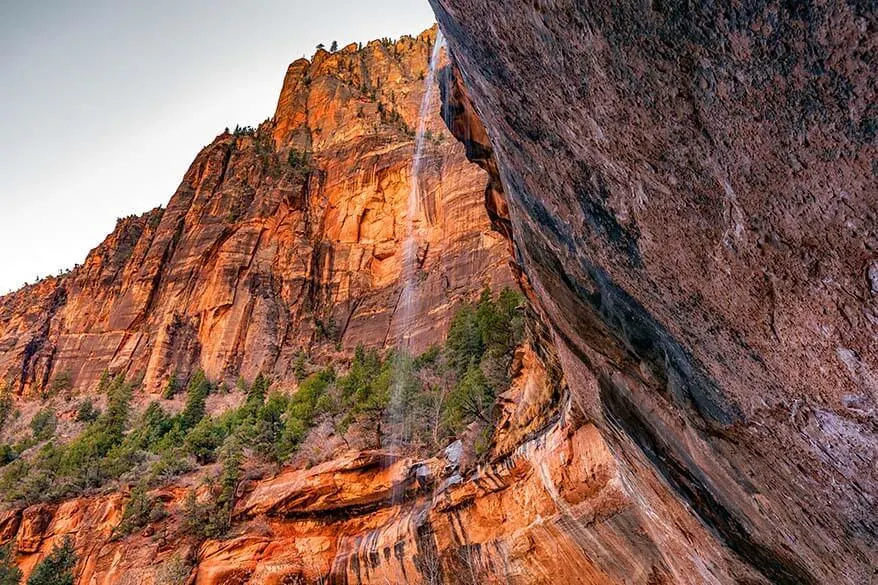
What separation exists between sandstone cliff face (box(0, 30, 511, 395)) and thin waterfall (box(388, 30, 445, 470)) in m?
0.68

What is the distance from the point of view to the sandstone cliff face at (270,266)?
4556cm

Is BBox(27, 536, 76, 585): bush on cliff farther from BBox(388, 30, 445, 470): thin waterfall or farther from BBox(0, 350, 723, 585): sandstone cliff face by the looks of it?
BBox(388, 30, 445, 470): thin waterfall

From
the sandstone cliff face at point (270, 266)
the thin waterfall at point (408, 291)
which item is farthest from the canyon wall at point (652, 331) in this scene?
the sandstone cliff face at point (270, 266)

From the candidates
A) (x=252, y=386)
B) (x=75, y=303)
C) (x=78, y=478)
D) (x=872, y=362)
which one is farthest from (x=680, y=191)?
(x=75, y=303)

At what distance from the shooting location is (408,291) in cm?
4491

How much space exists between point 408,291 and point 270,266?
14.8 meters

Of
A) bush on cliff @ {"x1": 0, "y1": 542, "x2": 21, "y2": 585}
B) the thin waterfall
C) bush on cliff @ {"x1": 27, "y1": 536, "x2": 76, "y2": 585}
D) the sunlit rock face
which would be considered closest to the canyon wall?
the sunlit rock face

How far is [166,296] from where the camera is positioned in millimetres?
52500

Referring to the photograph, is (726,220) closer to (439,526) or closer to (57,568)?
(439,526)

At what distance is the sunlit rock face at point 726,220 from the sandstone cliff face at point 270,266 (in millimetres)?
31025

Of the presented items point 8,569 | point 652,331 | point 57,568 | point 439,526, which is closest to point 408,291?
point 57,568

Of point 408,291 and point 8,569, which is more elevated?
point 408,291

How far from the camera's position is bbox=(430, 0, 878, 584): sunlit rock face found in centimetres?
239

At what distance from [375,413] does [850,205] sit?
23.3 metres
